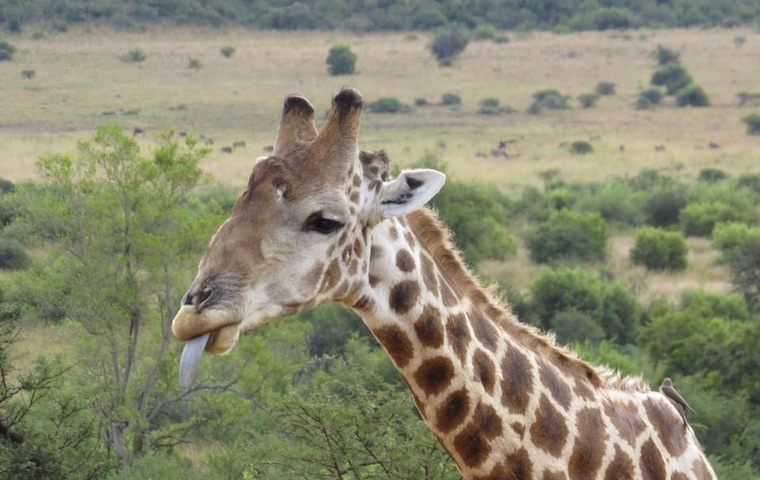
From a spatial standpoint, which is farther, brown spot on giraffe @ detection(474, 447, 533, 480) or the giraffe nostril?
brown spot on giraffe @ detection(474, 447, 533, 480)

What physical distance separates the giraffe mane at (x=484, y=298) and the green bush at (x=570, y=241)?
28.2 meters

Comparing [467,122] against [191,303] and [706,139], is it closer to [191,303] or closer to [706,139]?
[706,139]

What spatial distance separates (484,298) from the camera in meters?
6.39

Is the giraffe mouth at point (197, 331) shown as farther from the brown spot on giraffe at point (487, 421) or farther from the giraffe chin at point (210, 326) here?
the brown spot on giraffe at point (487, 421)

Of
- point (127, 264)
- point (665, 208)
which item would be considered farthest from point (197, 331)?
point (665, 208)

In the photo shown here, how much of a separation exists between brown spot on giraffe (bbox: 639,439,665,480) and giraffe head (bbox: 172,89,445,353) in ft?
5.11

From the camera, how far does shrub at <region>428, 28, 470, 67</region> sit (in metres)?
87.2

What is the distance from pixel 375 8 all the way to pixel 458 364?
96.8m

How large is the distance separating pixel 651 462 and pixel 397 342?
131 cm

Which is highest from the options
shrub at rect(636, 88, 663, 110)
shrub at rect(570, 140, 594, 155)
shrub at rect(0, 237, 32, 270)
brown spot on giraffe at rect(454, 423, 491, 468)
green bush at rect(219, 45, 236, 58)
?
brown spot on giraffe at rect(454, 423, 491, 468)

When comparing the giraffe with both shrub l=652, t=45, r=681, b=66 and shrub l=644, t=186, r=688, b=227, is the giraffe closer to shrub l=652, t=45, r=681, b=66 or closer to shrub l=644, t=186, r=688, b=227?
shrub l=644, t=186, r=688, b=227

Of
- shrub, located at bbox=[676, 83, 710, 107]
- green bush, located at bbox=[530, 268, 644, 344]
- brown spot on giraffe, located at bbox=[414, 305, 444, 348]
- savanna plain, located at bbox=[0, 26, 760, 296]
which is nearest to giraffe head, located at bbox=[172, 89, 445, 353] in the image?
brown spot on giraffe, located at bbox=[414, 305, 444, 348]

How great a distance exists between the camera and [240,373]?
51.6ft

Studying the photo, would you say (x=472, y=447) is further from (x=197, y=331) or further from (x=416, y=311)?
(x=197, y=331)
